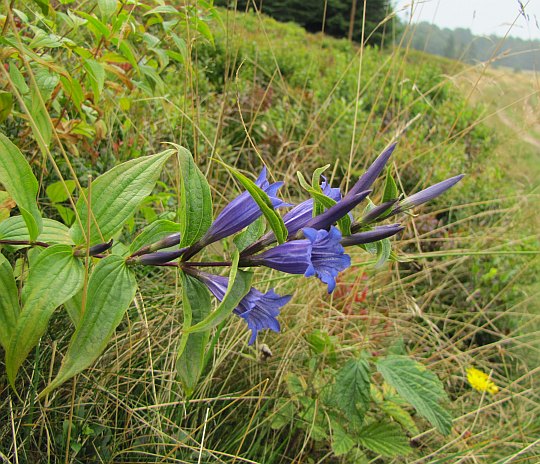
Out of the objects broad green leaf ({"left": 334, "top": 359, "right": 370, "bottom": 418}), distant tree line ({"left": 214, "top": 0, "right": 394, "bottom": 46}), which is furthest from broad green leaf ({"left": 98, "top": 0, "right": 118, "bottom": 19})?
distant tree line ({"left": 214, "top": 0, "right": 394, "bottom": 46})

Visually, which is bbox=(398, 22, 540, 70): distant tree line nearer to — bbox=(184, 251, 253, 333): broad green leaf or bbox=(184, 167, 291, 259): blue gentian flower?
bbox=(184, 167, 291, 259): blue gentian flower

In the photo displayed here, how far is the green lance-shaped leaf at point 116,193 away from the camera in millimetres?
965

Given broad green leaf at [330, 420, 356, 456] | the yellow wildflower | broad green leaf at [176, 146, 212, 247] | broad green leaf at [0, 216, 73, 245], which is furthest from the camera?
the yellow wildflower

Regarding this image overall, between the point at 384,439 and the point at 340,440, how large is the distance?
162 mm

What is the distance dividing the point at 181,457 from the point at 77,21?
1256 millimetres

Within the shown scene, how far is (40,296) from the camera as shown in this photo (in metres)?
0.85

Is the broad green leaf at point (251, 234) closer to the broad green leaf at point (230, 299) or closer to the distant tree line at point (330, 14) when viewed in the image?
the broad green leaf at point (230, 299)

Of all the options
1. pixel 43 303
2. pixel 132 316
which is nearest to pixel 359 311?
pixel 132 316

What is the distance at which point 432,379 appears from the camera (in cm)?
172

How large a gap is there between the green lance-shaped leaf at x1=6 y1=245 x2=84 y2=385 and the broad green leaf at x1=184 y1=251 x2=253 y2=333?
23 cm

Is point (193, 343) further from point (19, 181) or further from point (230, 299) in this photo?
point (19, 181)

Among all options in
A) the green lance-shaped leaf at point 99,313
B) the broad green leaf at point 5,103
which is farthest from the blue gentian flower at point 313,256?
the broad green leaf at point 5,103

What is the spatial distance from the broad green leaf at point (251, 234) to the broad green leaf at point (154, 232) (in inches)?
5.4

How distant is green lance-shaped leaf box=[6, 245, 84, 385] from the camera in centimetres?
84
